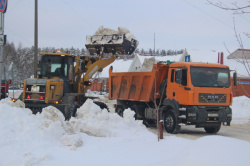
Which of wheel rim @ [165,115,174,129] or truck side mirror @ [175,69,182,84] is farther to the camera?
wheel rim @ [165,115,174,129]

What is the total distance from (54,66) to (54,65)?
44 millimetres

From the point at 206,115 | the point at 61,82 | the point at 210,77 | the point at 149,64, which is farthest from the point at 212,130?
the point at 61,82

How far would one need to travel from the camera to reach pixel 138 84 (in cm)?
1505

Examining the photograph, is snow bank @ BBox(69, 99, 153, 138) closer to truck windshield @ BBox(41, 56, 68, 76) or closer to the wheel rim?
the wheel rim

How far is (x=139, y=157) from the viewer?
7465 mm

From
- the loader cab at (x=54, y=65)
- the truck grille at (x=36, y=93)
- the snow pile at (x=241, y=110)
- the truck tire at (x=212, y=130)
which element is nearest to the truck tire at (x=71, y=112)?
the truck grille at (x=36, y=93)

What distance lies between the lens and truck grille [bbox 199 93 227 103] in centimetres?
1233

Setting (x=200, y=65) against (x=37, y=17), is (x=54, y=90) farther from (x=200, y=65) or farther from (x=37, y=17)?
(x=37, y=17)

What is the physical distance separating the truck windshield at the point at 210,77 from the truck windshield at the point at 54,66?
5.32 m

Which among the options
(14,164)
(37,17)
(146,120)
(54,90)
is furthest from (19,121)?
(37,17)

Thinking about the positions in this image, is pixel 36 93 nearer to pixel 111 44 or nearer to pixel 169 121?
pixel 111 44

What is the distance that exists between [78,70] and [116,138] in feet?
23.3

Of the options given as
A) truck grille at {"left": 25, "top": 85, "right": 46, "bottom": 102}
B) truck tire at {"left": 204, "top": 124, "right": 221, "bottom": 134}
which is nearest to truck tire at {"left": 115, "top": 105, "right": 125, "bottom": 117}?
truck tire at {"left": 204, "top": 124, "right": 221, "bottom": 134}

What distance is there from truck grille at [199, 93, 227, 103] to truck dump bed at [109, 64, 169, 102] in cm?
210
